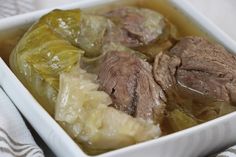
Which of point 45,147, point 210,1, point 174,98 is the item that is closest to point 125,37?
point 174,98

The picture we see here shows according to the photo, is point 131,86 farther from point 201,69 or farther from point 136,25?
point 136,25

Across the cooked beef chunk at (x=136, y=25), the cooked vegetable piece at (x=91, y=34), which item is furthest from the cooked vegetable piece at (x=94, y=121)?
the cooked beef chunk at (x=136, y=25)

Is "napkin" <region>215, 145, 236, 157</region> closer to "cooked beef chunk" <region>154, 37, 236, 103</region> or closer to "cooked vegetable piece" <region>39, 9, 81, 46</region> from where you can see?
"cooked beef chunk" <region>154, 37, 236, 103</region>

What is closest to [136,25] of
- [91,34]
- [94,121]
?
[91,34]

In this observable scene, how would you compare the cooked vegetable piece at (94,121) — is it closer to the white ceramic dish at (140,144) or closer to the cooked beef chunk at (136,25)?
the white ceramic dish at (140,144)

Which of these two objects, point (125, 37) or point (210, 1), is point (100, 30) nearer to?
point (125, 37)

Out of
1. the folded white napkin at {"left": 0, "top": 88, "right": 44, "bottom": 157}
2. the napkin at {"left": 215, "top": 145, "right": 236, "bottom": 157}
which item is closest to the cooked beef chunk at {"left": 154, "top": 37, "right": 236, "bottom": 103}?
the napkin at {"left": 215, "top": 145, "right": 236, "bottom": 157}
